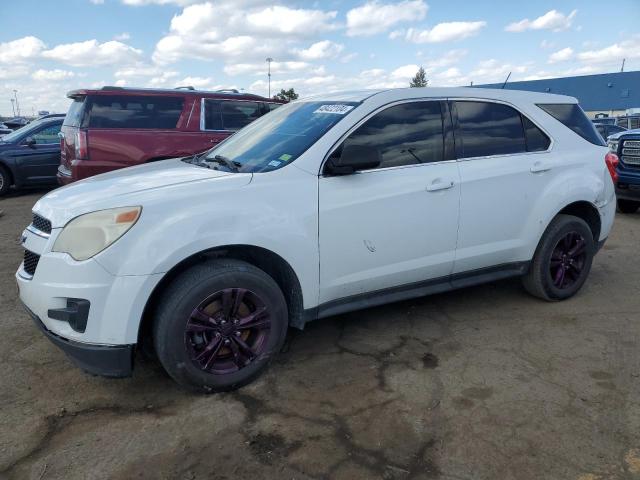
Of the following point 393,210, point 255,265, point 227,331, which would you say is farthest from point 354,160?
point 227,331

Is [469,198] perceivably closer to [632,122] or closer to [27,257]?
[27,257]

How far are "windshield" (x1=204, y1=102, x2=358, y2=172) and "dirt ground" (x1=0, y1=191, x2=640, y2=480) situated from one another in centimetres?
137

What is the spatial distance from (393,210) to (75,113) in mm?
5792

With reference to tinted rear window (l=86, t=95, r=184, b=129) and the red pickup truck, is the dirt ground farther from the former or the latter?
tinted rear window (l=86, t=95, r=184, b=129)

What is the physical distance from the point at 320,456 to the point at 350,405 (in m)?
0.48

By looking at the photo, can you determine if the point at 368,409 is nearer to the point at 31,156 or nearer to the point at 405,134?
the point at 405,134

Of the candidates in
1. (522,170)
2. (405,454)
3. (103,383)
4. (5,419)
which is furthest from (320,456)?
(522,170)

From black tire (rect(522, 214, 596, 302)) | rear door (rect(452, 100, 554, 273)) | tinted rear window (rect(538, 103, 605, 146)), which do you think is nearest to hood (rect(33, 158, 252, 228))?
rear door (rect(452, 100, 554, 273))

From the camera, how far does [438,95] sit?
3768mm

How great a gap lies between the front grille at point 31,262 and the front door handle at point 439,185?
2481mm

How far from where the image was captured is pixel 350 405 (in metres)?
2.93

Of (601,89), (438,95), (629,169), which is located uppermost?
(601,89)

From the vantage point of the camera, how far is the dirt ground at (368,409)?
244 centimetres

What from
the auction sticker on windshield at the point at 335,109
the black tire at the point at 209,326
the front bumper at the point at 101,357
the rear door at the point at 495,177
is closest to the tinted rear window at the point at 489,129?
the rear door at the point at 495,177
